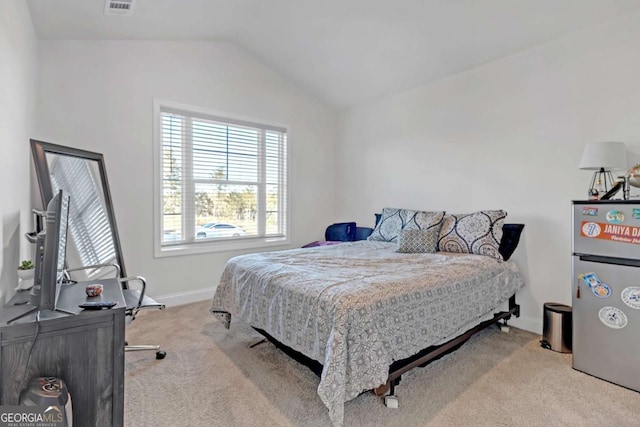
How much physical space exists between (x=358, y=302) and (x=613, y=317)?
5.77 feet

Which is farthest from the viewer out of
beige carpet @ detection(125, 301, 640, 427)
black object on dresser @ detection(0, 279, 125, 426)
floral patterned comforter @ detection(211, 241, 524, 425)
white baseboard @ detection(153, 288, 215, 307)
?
white baseboard @ detection(153, 288, 215, 307)

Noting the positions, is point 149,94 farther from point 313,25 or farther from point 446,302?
point 446,302

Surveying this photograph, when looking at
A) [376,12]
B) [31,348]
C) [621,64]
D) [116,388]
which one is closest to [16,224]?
[31,348]

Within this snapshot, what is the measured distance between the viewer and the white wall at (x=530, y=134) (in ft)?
8.41

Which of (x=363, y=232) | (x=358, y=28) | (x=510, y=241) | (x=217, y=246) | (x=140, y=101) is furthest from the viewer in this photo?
(x=363, y=232)

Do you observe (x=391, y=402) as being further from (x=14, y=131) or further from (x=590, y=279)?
(x=14, y=131)

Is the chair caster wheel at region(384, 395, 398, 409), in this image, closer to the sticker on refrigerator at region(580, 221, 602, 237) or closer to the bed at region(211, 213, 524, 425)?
the bed at region(211, 213, 524, 425)

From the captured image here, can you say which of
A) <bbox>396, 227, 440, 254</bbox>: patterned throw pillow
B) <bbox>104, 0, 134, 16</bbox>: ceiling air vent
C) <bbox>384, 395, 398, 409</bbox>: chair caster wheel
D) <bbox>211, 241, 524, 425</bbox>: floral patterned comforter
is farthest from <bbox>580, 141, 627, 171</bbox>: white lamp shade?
<bbox>104, 0, 134, 16</bbox>: ceiling air vent

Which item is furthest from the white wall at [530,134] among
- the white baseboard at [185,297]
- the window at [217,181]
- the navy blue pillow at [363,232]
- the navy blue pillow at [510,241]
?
the white baseboard at [185,297]

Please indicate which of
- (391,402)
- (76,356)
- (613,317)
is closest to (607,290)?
(613,317)

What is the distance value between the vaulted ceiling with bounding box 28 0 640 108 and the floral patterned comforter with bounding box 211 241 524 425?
6.60 ft

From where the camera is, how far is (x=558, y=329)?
254 centimetres

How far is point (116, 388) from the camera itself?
1.39 meters

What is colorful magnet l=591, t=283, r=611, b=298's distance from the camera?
2.11m
